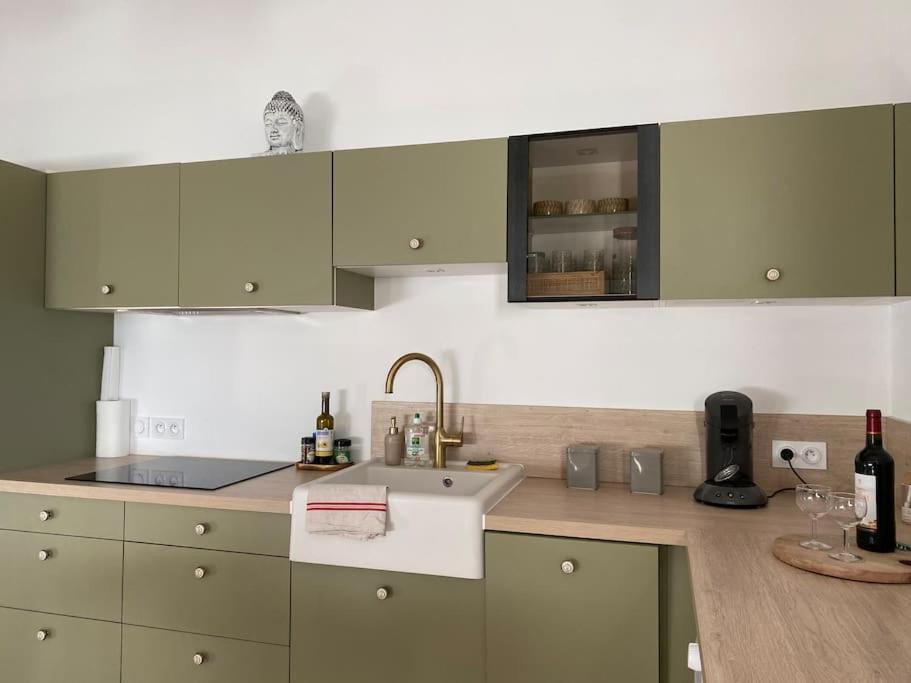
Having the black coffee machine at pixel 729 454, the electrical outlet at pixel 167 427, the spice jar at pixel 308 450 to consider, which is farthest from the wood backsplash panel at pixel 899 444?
the electrical outlet at pixel 167 427

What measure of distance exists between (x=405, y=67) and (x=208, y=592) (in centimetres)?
196

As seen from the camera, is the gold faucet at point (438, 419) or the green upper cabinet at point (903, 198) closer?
the green upper cabinet at point (903, 198)

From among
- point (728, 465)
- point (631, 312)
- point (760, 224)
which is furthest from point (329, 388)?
point (760, 224)

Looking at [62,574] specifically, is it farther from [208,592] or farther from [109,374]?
[109,374]

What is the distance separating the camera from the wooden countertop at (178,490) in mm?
1998

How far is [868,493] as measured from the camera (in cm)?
141

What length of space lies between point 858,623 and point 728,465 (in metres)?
0.90

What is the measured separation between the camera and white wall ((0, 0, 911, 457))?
7.08 ft

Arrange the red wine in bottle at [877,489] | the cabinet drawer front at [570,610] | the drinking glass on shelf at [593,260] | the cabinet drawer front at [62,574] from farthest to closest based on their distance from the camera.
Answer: the cabinet drawer front at [62,574] < the drinking glass on shelf at [593,260] < the cabinet drawer front at [570,610] < the red wine in bottle at [877,489]

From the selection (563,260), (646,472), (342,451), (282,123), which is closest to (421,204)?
(563,260)

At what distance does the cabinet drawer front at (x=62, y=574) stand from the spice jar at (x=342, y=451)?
0.75 m

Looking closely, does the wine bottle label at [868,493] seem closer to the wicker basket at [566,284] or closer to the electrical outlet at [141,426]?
the wicker basket at [566,284]

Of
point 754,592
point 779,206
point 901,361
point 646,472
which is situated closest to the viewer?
point 754,592

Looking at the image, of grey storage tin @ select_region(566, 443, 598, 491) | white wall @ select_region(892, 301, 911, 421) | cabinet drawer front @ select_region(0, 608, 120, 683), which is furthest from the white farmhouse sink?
white wall @ select_region(892, 301, 911, 421)
